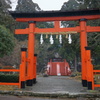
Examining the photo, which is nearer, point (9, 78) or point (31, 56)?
point (31, 56)

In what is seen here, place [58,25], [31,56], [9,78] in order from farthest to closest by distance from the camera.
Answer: [58,25], [9,78], [31,56]

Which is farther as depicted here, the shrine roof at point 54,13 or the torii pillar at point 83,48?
the shrine roof at point 54,13

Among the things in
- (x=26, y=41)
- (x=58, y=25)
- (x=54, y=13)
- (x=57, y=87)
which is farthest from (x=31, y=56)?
(x=26, y=41)

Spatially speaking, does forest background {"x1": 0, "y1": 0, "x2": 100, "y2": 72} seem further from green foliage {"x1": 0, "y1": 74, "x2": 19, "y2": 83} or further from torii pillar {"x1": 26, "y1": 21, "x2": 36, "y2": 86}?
torii pillar {"x1": 26, "y1": 21, "x2": 36, "y2": 86}

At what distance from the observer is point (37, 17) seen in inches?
469

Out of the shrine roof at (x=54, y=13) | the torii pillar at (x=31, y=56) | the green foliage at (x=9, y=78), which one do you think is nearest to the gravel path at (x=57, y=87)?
the torii pillar at (x=31, y=56)

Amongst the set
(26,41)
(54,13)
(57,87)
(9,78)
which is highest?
(26,41)

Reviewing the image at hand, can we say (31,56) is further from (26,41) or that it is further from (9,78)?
(26,41)

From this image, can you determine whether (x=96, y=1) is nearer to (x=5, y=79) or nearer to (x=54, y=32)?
(x=54, y=32)

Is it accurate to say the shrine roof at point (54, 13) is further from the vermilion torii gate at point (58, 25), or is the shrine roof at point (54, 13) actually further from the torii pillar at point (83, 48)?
the torii pillar at point (83, 48)

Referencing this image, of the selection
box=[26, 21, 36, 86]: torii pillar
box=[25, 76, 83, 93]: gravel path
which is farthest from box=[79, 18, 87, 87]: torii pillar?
box=[26, 21, 36, 86]: torii pillar

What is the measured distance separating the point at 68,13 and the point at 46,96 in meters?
6.57

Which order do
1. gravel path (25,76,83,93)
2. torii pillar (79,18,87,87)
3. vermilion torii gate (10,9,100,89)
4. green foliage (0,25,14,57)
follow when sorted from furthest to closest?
green foliage (0,25,14,57), vermilion torii gate (10,9,100,89), torii pillar (79,18,87,87), gravel path (25,76,83,93)

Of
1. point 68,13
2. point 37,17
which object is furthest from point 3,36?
point 68,13
